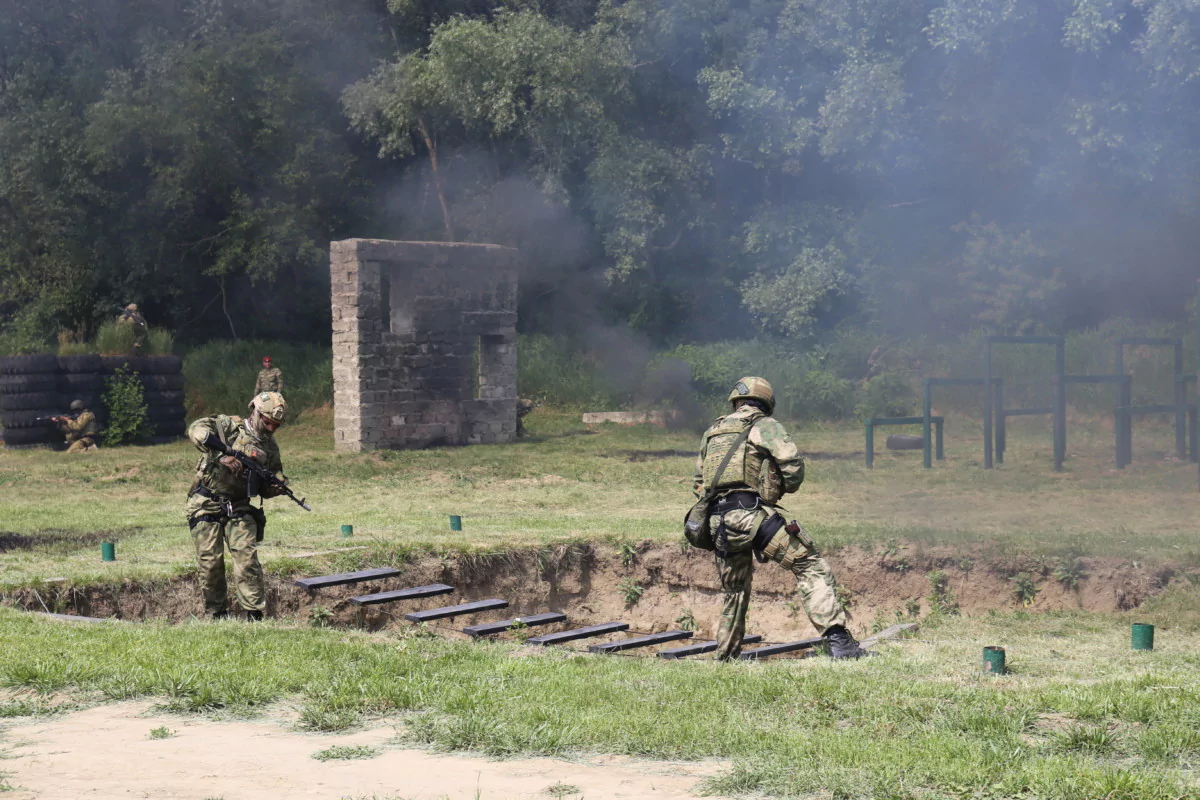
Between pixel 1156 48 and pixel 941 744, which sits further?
pixel 1156 48

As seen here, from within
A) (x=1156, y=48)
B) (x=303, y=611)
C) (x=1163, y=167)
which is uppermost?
(x=1156, y=48)

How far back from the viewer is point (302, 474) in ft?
55.8

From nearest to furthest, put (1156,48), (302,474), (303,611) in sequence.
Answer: (303,611), (302,474), (1156,48)

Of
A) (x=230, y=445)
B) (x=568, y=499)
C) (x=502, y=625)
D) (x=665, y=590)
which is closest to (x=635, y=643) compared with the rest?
(x=502, y=625)

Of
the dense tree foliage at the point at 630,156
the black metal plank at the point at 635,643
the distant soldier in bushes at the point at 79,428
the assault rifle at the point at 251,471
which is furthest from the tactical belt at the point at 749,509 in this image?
the distant soldier in bushes at the point at 79,428

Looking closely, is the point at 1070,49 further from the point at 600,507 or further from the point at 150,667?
the point at 150,667

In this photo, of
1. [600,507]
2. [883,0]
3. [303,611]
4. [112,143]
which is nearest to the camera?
[303,611]

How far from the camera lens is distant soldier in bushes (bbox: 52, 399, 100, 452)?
66.6ft

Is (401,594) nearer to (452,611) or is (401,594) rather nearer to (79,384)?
(452,611)

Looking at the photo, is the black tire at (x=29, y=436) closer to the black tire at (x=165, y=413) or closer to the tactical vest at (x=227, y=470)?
the black tire at (x=165, y=413)

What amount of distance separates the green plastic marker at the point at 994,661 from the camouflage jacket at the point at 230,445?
15.0 ft

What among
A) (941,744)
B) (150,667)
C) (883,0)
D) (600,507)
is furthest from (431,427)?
(941,744)

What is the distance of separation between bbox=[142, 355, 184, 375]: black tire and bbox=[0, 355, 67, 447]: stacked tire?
1515 millimetres

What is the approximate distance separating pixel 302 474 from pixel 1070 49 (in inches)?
489
